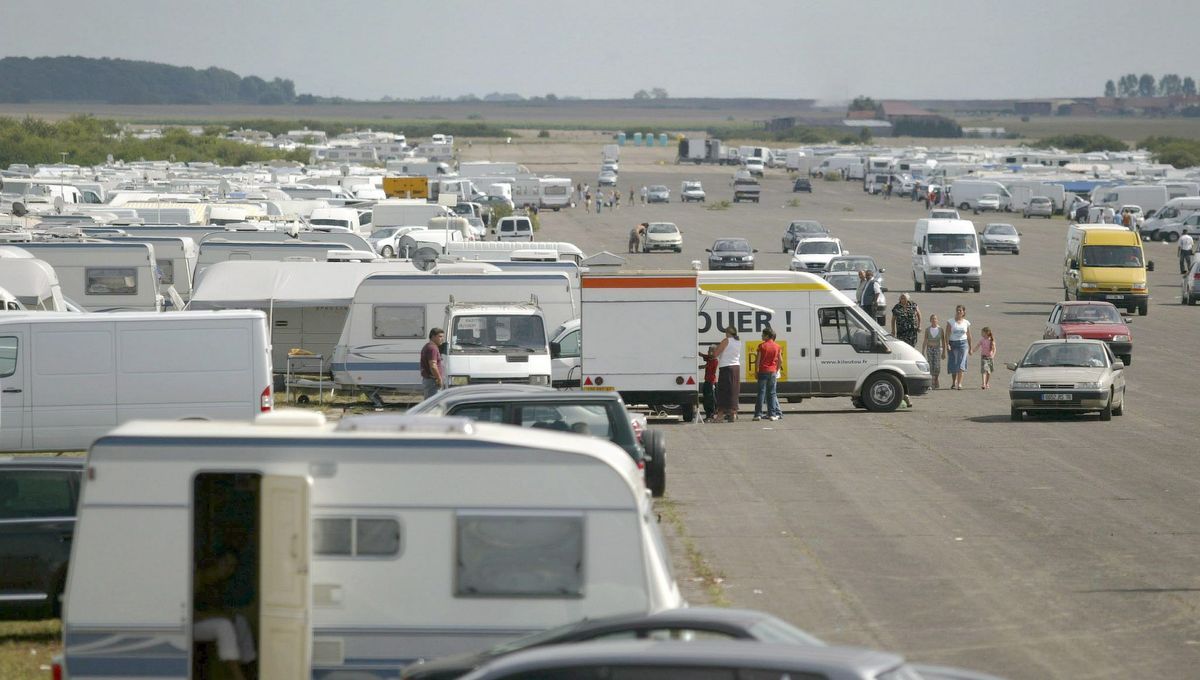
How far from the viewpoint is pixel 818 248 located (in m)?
51.5

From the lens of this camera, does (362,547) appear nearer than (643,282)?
Yes

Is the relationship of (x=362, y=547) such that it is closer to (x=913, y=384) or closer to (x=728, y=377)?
(x=728, y=377)

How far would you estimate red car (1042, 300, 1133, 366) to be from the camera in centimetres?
3219

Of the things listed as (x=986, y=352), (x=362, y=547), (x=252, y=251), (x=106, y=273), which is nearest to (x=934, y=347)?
(x=986, y=352)

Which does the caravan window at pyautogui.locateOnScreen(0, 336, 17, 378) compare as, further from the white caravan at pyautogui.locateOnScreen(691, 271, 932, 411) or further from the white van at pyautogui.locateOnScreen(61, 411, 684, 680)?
the white van at pyautogui.locateOnScreen(61, 411, 684, 680)

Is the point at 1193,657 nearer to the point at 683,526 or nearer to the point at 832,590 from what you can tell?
the point at 832,590

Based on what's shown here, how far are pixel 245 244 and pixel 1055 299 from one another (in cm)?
2503

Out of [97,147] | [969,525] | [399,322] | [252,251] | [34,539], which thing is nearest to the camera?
[34,539]

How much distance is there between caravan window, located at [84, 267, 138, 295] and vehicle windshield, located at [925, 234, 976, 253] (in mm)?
25849

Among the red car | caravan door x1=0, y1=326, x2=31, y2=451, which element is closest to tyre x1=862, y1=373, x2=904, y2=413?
the red car

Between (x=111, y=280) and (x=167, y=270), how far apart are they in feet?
16.4

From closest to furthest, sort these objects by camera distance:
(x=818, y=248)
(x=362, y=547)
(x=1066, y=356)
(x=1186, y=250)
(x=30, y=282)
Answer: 1. (x=362, y=547)
2. (x=1066, y=356)
3. (x=30, y=282)
4. (x=818, y=248)
5. (x=1186, y=250)

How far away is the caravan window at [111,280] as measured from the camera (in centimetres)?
3219

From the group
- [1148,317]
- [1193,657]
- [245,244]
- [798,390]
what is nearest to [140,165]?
[245,244]
